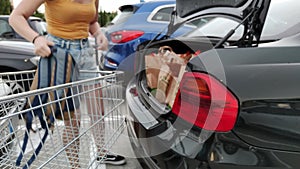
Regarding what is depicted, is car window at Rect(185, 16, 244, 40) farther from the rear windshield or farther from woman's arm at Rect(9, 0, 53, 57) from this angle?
the rear windshield

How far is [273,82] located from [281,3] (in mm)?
711

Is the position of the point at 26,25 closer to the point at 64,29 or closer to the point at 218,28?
the point at 64,29

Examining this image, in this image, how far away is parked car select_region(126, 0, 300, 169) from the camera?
3.60ft

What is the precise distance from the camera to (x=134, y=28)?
160 inches

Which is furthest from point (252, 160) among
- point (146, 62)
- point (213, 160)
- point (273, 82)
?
point (146, 62)

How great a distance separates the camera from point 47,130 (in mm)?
1206

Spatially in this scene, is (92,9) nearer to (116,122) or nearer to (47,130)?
(116,122)

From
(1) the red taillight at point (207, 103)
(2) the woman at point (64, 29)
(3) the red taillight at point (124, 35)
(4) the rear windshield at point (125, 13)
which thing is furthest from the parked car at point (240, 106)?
(4) the rear windshield at point (125, 13)

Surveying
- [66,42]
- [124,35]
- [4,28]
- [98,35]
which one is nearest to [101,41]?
[98,35]

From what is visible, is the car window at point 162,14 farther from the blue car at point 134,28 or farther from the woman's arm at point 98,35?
the woman's arm at point 98,35

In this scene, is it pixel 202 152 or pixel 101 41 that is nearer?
pixel 202 152

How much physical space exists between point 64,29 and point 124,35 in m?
2.40

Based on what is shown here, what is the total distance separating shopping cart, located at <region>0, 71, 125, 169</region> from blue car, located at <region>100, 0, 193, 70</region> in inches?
86.1

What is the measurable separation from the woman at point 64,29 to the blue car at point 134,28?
2.01 m
